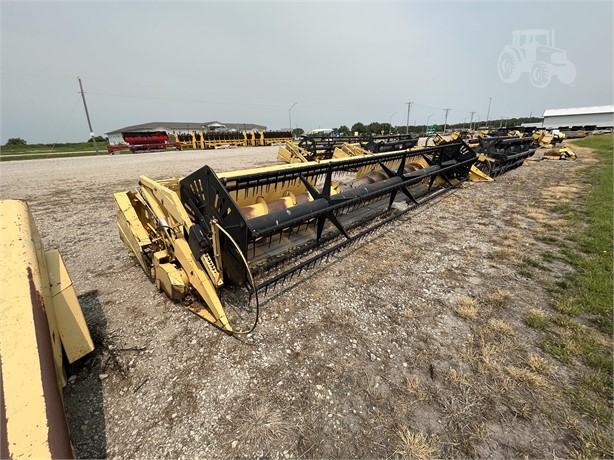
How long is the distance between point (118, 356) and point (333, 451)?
1999 mm

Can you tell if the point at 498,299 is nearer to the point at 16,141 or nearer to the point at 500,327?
the point at 500,327

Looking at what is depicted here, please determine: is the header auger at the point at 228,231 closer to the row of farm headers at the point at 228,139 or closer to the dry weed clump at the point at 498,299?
the dry weed clump at the point at 498,299

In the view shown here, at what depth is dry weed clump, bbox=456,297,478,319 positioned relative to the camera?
294cm

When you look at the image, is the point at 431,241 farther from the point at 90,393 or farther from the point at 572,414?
the point at 90,393

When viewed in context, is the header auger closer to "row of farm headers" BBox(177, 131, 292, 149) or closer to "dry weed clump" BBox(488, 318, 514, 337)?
"dry weed clump" BBox(488, 318, 514, 337)

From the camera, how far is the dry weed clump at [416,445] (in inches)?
67.0

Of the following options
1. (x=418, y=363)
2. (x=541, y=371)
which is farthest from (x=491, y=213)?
(x=418, y=363)

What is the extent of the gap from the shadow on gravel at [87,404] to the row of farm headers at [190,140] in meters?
30.7

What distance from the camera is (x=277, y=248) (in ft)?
11.6

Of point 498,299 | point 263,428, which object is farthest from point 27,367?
point 498,299

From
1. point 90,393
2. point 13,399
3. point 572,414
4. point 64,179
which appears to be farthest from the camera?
point 64,179

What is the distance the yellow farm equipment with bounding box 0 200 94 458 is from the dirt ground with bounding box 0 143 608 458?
2.07 feet

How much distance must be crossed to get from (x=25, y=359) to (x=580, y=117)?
117042 millimetres

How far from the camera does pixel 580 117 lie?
79.2 meters
